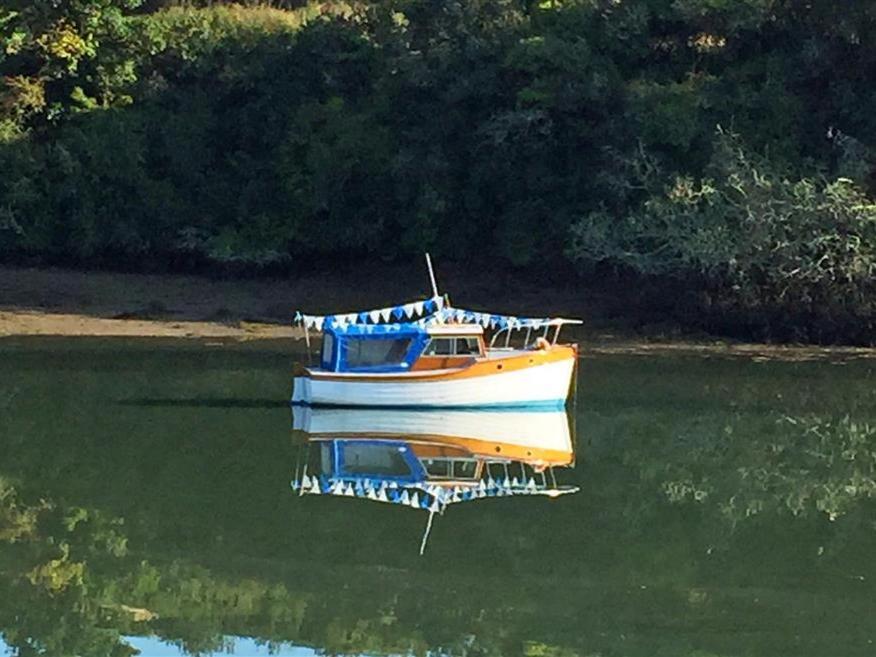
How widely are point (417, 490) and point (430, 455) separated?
2448 mm

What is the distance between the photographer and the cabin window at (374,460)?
19766 mm

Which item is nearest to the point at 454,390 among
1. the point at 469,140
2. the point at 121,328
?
the point at 121,328

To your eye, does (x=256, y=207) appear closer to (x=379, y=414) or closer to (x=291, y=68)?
(x=291, y=68)

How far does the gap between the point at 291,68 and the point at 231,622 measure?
25.7m

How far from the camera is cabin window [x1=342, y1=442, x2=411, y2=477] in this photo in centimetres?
1977

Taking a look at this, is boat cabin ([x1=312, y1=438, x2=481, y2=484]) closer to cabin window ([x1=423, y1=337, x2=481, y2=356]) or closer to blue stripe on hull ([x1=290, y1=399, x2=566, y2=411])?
blue stripe on hull ([x1=290, y1=399, x2=566, y2=411])

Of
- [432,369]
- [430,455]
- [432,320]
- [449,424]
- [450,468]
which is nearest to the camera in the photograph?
[450,468]

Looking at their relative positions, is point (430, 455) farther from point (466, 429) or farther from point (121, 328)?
point (121, 328)

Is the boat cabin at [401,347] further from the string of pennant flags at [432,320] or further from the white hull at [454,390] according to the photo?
the white hull at [454,390]

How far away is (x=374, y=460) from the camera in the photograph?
67.4 feet

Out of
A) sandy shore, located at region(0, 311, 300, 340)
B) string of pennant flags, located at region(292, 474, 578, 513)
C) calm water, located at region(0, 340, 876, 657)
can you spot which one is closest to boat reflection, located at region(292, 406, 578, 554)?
string of pennant flags, located at region(292, 474, 578, 513)

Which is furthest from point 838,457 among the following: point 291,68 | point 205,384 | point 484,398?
point 291,68

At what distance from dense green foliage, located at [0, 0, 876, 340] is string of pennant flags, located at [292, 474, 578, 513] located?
13997 mm

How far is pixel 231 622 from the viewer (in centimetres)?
1311
